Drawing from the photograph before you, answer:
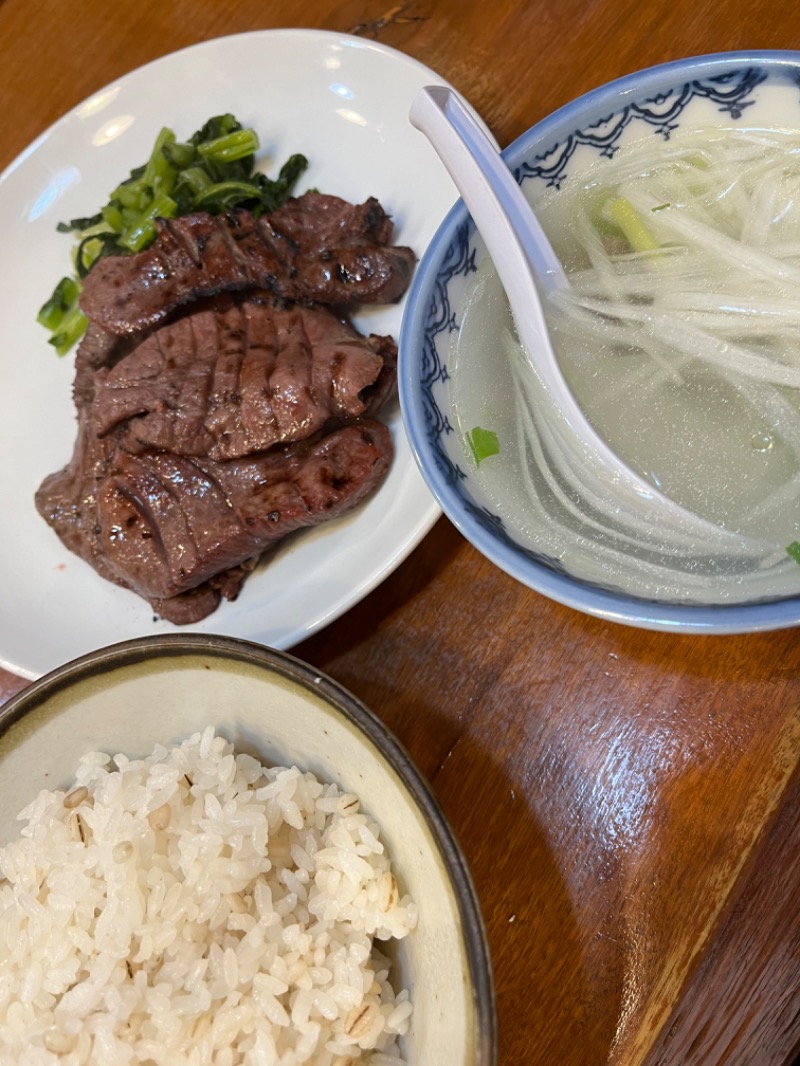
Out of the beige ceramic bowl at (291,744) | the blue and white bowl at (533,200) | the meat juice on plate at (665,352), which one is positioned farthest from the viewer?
the meat juice on plate at (665,352)

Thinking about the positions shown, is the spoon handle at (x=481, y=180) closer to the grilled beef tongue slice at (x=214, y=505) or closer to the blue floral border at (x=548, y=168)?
the blue floral border at (x=548, y=168)

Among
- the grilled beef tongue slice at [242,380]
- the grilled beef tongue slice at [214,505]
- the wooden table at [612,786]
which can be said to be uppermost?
the grilled beef tongue slice at [242,380]

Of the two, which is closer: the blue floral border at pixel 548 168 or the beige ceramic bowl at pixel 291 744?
the beige ceramic bowl at pixel 291 744

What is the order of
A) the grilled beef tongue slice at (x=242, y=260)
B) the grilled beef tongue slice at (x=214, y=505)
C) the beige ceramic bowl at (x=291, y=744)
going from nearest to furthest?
the beige ceramic bowl at (x=291, y=744) → the grilled beef tongue slice at (x=214, y=505) → the grilled beef tongue slice at (x=242, y=260)

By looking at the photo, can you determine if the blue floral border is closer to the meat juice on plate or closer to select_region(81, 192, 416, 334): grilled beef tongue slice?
the meat juice on plate

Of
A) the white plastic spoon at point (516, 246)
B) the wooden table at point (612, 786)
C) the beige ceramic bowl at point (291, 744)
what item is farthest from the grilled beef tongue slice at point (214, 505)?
the white plastic spoon at point (516, 246)

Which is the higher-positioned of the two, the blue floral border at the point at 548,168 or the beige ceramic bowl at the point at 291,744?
the blue floral border at the point at 548,168

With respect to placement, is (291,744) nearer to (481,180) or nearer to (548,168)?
(481,180)
